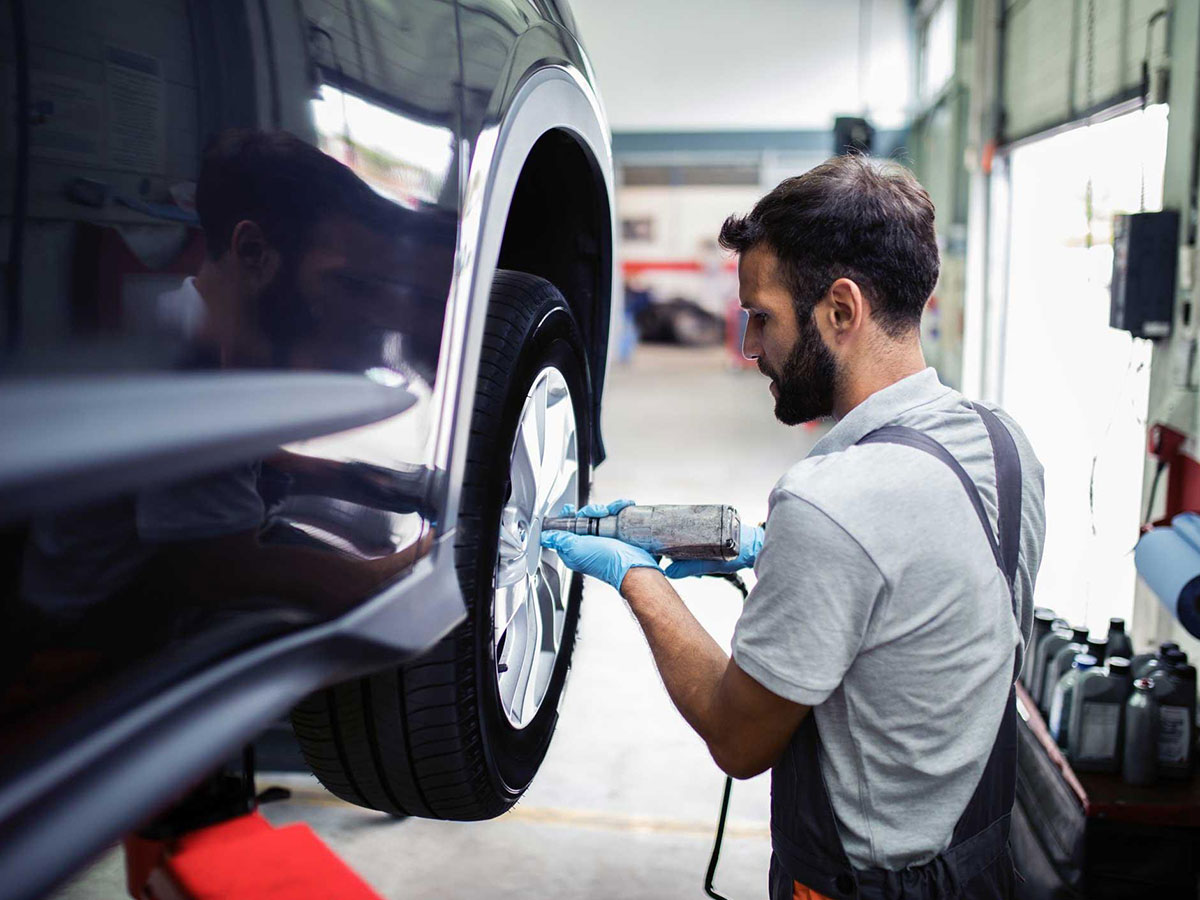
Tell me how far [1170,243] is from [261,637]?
3.19 meters

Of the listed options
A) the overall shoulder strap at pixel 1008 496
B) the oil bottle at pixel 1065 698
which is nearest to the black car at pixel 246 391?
the overall shoulder strap at pixel 1008 496

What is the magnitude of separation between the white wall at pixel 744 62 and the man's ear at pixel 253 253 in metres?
12.0

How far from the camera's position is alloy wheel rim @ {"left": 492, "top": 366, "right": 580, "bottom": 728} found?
1.28 metres

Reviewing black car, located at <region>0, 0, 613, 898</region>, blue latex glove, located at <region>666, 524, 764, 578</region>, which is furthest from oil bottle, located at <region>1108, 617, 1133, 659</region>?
black car, located at <region>0, 0, 613, 898</region>

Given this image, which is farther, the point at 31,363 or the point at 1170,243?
the point at 1170,243

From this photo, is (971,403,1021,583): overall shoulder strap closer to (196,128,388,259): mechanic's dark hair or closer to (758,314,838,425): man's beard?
(758,314,838,425): man's beard

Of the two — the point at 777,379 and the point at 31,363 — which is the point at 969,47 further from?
the point at 31,363

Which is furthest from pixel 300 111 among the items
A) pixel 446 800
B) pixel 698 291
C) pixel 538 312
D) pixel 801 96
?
pixel 698 291

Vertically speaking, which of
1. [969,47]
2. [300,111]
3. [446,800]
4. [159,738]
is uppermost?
[969,47]

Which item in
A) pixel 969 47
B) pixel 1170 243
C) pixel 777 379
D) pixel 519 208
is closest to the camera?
pixel 777 379

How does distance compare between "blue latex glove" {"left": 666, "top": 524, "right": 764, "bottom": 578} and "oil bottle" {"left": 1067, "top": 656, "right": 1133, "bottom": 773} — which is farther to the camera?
"oil bottle" {"left": 1067, "top": 656, "right": 1133, "bottom": 773}

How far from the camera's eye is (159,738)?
580 millimetres

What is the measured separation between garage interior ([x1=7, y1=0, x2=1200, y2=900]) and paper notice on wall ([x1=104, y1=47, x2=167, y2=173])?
7cm

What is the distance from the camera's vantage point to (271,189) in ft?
2.27
